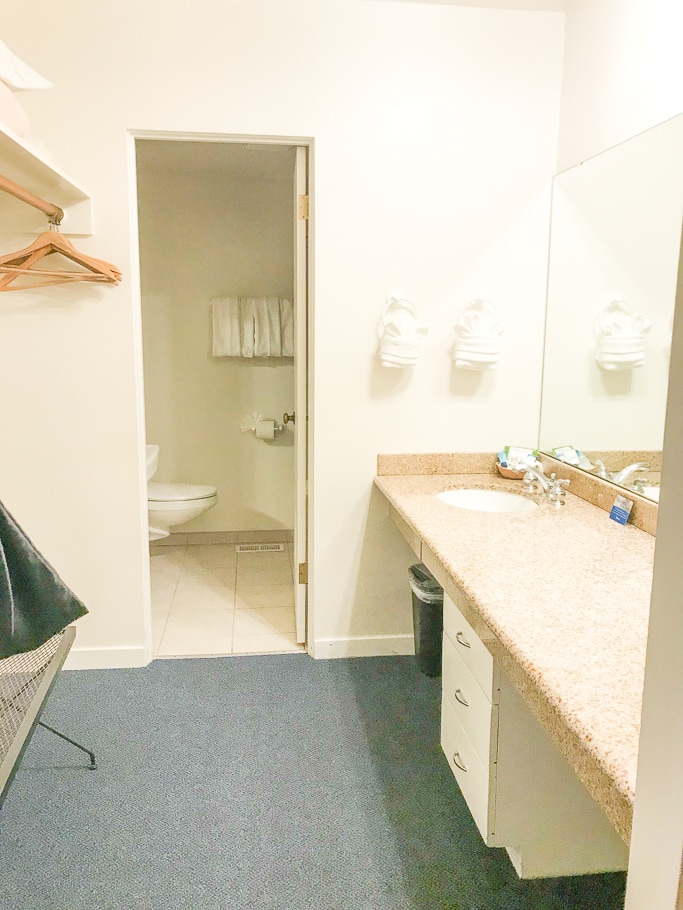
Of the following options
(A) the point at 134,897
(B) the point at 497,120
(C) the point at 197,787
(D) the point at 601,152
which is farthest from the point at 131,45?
(A) the point at 134,897

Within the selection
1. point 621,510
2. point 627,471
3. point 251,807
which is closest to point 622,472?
point 627,471

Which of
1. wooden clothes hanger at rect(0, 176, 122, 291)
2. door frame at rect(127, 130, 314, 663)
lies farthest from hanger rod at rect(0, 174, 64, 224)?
door frame at rect(127, 130, 314, 663)

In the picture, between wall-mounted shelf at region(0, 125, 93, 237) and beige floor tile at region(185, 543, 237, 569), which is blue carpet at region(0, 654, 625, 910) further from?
wall-mounted shelf at region(0, 125, 93, 237)

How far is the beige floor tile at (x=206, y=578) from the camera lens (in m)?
3.58

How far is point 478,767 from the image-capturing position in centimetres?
159

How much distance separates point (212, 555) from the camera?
4.11 m

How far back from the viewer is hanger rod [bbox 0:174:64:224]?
6.50ft

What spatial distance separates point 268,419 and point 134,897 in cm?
291

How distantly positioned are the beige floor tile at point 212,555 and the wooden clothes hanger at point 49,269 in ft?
6.52

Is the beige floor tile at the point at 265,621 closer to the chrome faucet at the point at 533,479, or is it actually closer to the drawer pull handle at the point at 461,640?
the chrome faucet at the point at 533,479

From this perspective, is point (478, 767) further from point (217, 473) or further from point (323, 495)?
point (217, 473)

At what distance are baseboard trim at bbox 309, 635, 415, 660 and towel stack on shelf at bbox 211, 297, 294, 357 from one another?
1.91 m

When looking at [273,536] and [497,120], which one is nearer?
[497,120]

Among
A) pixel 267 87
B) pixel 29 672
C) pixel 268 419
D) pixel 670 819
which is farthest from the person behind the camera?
pixel 268 419
